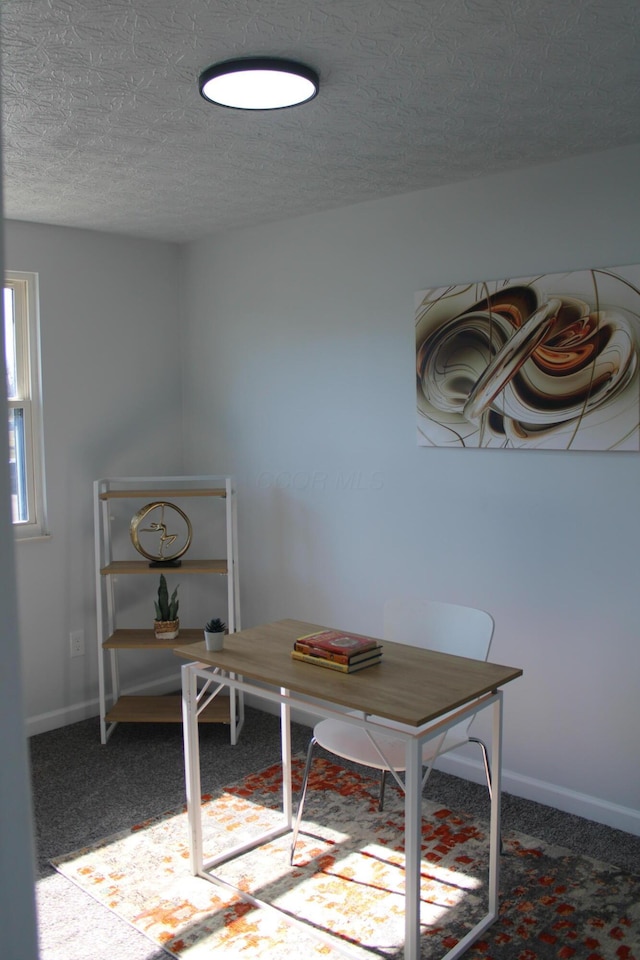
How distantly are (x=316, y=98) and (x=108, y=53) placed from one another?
616mm

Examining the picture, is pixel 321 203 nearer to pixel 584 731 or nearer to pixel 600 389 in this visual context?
pixel 600 389

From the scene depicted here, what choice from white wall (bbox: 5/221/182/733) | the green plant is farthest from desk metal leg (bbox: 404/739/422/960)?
white wall (bbox: 5/221/182/733)

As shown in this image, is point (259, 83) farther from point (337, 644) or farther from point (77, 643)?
point (77, 643)

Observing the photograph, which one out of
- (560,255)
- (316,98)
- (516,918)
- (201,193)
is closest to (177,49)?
(316,98)

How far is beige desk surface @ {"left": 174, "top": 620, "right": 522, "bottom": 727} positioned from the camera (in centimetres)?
230

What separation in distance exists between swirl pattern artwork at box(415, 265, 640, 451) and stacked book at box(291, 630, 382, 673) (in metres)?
1.10

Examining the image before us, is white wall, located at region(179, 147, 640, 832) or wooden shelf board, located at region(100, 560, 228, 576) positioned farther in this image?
wooden shelf board, located at region(100, 560, 228, 576)

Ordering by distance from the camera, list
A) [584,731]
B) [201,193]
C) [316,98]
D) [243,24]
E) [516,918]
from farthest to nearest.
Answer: [201,193] < [584,731] < [516,918] < [316,98] < [243,24]

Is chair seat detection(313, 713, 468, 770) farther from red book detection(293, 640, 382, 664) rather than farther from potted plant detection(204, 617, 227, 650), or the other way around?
potted plant detection(204, 617, 227, 650)

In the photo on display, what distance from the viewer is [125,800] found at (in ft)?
11.3

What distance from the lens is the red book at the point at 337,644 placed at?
263 cm

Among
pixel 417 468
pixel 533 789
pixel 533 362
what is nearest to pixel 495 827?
pixel 533 789

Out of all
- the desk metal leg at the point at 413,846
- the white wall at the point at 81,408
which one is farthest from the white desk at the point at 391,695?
the white wall at the point at 81,408

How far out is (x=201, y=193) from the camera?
346 cm
